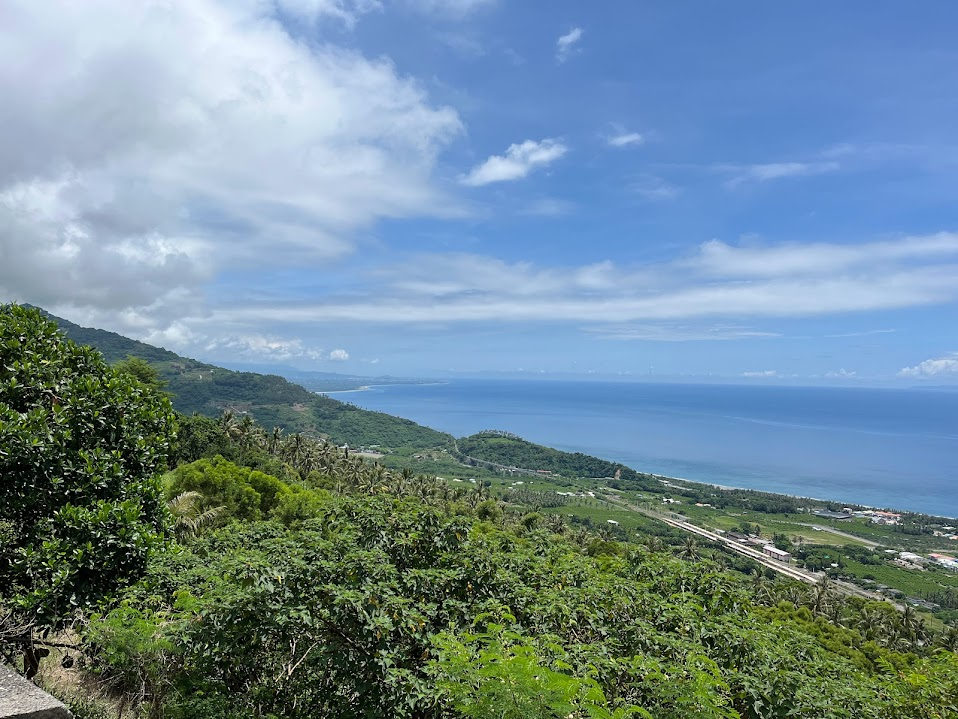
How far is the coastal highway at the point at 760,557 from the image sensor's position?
58969 millimetres

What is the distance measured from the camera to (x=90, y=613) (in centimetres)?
517

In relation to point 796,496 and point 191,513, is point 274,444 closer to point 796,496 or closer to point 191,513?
point 191,513

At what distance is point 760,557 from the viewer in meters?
70.8

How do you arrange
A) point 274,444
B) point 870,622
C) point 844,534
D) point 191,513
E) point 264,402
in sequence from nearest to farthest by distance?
point 191,513 → point 870,622 → point 274,444 → point 844,534 → point 264,402

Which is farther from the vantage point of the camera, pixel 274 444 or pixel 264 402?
pixel 264 402

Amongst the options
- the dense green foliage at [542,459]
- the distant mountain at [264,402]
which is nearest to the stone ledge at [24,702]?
the dense green foliage at [542,459]

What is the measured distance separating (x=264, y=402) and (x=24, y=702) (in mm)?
161888

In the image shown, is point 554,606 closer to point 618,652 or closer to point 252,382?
point 618,652

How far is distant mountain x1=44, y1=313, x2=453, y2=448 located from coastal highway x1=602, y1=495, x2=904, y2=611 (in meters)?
72.5

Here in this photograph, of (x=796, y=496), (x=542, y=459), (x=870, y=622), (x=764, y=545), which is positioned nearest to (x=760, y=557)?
(x=764, y=545)

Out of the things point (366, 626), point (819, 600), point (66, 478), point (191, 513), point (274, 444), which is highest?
point (66, 478)

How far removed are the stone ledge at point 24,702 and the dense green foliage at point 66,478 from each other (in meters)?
2.70

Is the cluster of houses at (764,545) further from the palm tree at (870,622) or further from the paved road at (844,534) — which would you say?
the palm tree at (870,622)

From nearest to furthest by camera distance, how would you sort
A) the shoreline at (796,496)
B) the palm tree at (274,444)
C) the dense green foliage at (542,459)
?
the palm tree at (274,444), the shoreline at (796,496), the dense green foliage at (542,459)
